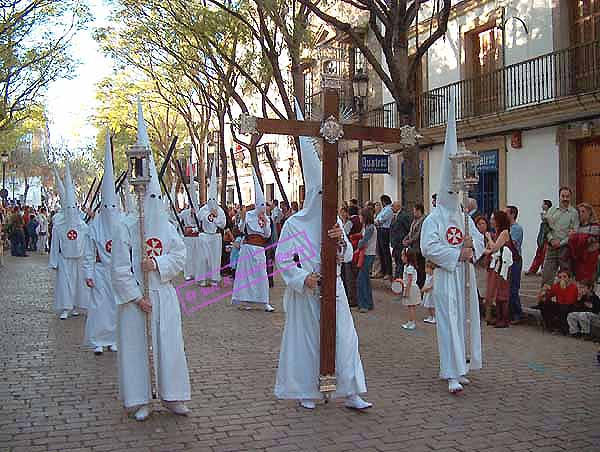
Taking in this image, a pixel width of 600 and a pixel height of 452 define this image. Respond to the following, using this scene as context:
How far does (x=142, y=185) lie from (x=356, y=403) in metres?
2.64

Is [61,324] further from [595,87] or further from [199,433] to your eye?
[595,87]

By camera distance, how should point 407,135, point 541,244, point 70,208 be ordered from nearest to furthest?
point 407,135 → point 70,208 → point 541,244

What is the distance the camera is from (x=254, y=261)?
13633 mm

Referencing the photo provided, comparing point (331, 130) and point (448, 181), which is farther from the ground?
point (331, 130)

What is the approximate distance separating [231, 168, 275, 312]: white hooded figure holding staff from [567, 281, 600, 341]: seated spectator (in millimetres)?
5153

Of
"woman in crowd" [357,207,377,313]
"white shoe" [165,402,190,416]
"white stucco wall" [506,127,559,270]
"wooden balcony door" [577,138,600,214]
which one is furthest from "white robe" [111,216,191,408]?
"white stucco wall" [506,127,559,270]

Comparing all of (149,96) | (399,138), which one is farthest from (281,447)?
(149,96)

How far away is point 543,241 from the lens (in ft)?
45.2

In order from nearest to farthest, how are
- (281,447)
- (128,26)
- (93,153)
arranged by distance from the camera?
(281,447) < (128,26) < (93,153)

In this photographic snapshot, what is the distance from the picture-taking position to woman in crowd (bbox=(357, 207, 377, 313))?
12906mm

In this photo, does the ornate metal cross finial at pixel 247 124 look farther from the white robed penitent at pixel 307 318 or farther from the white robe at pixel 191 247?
the white robe at pixel 191 247

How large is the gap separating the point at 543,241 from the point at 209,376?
8.22 m

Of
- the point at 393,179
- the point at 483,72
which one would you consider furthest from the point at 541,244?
the point at 393,179

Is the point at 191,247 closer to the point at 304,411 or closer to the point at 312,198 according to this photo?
the point at 312,198
